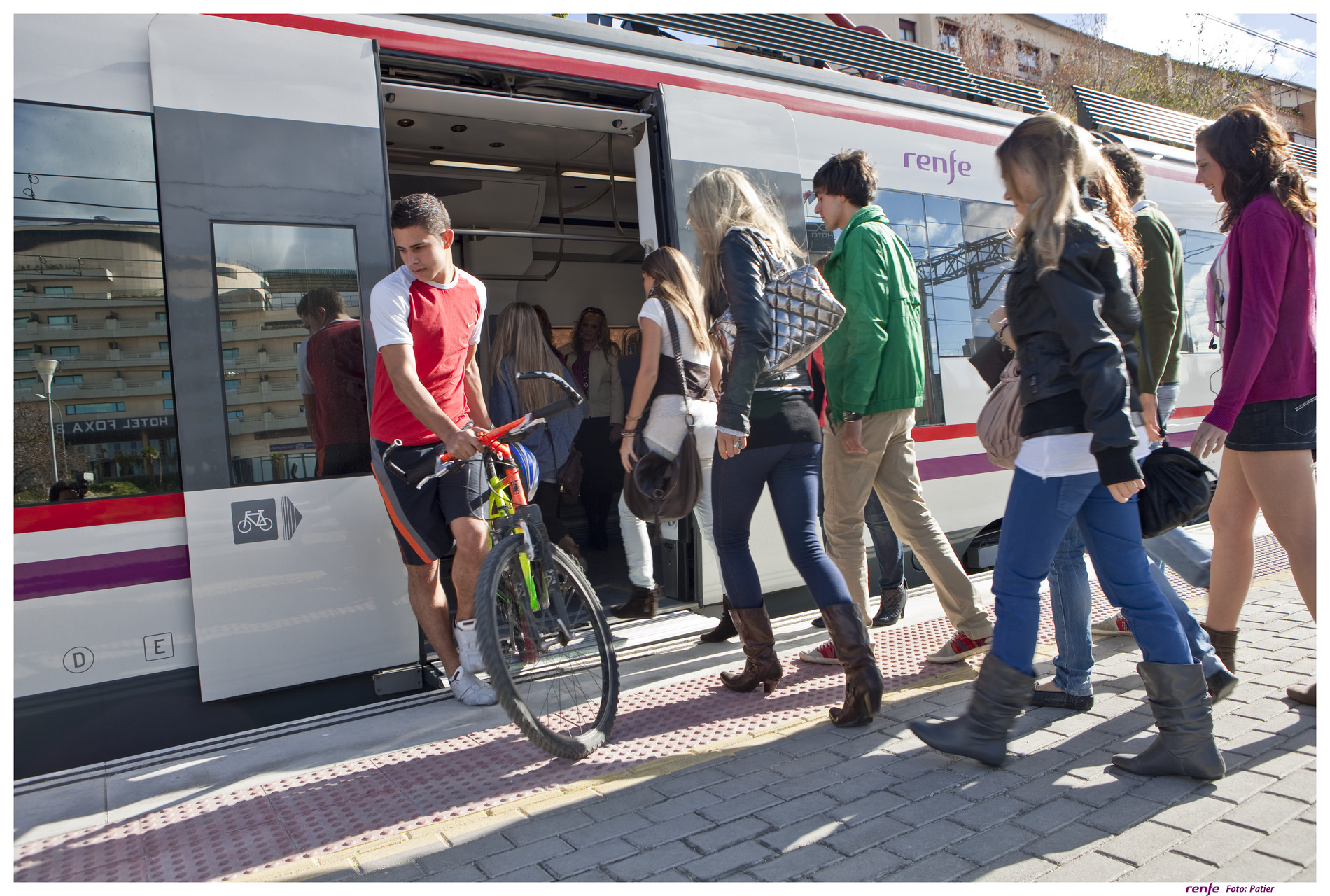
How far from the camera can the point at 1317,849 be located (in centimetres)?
217

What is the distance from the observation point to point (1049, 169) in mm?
2615

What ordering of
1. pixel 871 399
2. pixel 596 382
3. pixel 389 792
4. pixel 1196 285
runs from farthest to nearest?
pixel 1196 285 < pixel 596 382 < pixel 871 399 < pixel 389 792

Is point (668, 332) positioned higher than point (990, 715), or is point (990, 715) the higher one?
point (668, 332)

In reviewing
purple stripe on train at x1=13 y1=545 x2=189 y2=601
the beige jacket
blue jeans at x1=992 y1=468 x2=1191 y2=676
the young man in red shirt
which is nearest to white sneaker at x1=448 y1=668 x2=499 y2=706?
the young man in red shirt

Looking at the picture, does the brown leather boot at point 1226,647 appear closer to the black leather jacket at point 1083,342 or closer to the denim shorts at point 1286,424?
the denim shorts at point 1286,424

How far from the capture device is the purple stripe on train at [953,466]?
533 cm

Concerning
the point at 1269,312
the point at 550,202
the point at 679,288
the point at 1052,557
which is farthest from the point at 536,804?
the point at 550,202

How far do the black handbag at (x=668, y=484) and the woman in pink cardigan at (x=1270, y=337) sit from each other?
5.99ft

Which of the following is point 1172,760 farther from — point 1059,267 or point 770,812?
point 1059,267

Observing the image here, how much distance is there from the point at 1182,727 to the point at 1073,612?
2.25ft

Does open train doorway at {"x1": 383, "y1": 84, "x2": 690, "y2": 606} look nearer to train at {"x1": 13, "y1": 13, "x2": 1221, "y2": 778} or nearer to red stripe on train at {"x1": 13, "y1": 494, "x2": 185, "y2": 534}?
train at {"x1": 13, "y1": 13, "x2": 1221, "y2": 778}

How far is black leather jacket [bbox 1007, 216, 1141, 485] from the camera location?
2.41m

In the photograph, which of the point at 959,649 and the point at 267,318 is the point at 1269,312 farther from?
the point at 267,318

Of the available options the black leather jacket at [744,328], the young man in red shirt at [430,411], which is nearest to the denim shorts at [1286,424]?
the black leather jacket at [744,328]
